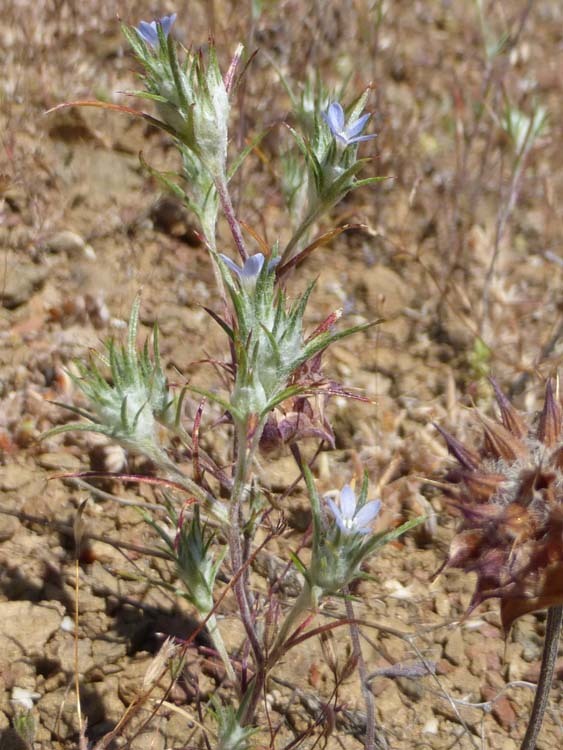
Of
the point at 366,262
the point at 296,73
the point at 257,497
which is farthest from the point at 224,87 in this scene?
the point at 296,73

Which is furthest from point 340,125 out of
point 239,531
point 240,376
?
point 239,531

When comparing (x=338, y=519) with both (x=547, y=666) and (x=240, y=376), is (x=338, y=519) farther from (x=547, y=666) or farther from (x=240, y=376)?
(x=547, y=666)

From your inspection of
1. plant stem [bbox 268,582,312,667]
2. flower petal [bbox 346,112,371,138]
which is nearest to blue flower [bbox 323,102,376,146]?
flower petal [bbox 346,112,371,138]

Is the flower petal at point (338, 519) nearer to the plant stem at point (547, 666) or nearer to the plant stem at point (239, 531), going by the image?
the plant stem at point (239, 531)

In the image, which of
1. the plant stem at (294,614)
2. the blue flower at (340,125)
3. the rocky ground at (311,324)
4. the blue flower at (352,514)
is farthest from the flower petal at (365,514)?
the blue flower at (340,125)

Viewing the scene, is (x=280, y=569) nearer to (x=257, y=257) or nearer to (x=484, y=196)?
(x=257, y=257)
